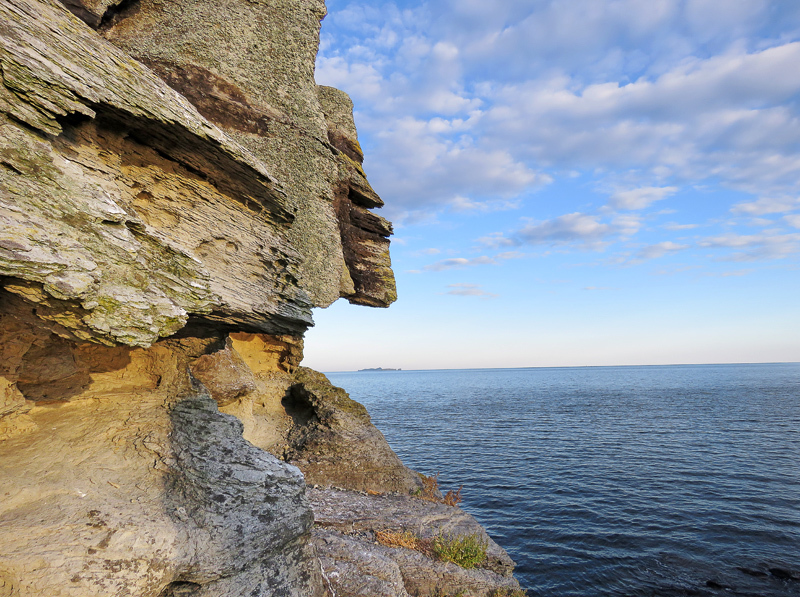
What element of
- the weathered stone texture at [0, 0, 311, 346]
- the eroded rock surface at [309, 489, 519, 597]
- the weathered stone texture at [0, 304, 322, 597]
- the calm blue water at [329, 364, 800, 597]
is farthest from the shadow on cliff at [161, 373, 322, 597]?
the calm blue water at [329, 364, 800, 597]

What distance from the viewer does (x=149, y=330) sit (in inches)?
320

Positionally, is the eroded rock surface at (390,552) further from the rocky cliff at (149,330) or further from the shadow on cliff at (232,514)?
the shadow on cliff at (232,514)

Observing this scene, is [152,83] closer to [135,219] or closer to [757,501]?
[135,219]

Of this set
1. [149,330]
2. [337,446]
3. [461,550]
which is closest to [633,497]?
[461,550]

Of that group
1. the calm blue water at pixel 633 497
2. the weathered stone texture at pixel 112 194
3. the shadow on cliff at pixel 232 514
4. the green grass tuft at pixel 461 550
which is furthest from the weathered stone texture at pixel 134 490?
the calm blue water at pixel 633 497

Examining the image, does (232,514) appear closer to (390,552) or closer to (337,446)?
(390,552)

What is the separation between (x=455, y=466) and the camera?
31375 millimetres

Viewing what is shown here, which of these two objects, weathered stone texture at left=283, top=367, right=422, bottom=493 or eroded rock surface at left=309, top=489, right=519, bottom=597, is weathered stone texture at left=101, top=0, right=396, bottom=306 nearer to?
weathered stone texture at left=283, top=367, right=422, bottom=493

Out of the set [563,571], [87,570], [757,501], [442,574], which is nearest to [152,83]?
[87,570]

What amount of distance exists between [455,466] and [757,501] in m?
18.1

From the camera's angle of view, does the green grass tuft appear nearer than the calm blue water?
Yes

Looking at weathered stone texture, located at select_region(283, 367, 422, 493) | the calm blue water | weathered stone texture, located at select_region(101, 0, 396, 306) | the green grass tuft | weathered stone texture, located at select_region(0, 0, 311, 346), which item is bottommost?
the calm blue water

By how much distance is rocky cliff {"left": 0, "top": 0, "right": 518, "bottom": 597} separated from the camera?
6797mm

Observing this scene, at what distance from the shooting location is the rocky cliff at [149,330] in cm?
680
